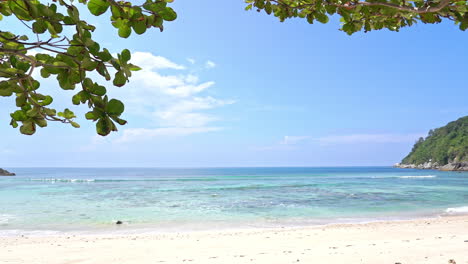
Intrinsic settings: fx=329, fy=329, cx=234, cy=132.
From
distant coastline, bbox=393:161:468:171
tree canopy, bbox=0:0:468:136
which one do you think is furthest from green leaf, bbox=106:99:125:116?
distant coastline, bbox=393:161:468:171

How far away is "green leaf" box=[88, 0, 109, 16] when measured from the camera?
4.69ft

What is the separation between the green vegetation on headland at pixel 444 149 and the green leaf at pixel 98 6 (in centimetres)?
11087

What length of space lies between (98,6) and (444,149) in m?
124

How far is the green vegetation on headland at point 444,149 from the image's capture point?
97281 mm

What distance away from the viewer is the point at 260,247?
339 inches

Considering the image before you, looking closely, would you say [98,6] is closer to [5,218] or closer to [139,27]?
[139,27]

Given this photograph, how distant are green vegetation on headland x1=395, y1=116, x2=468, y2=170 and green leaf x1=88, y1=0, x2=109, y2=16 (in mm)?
110866

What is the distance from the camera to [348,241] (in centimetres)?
921

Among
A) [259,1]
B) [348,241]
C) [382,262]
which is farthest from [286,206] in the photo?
[259,1]

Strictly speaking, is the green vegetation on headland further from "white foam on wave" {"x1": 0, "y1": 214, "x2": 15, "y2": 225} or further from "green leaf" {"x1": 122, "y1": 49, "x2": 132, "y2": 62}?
"green leaf" {"x1": 122, "y1": 49, "x2": 132, "y2": 62}

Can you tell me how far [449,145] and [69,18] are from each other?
408 ft

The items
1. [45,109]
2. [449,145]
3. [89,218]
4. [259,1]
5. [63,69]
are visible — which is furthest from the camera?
[449,145]

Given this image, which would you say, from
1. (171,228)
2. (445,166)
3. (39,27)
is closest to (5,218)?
(171,228)

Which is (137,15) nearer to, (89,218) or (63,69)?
(63,69)
